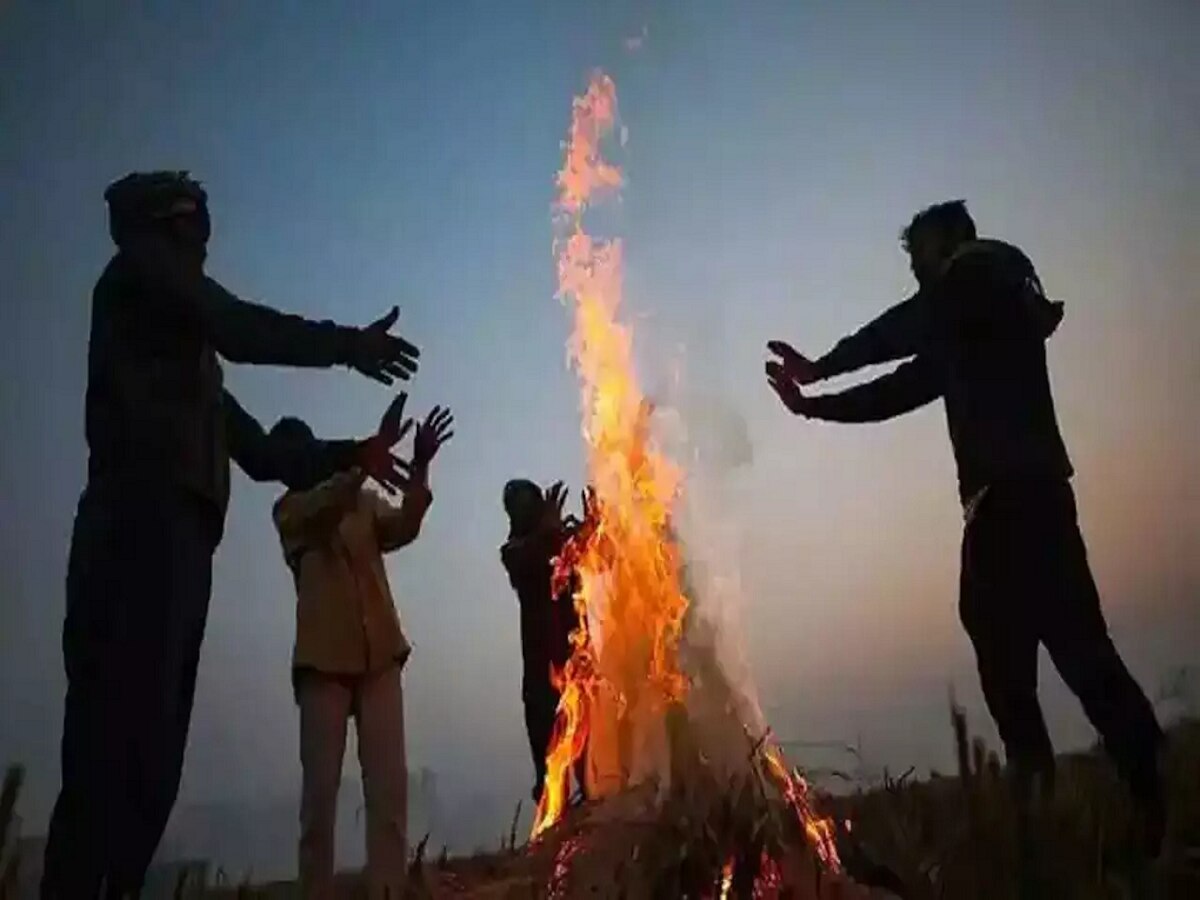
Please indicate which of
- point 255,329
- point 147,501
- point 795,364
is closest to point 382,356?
point 255,329

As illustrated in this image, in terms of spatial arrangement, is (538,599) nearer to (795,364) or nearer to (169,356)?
(795,364)

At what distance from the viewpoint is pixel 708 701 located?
2.12 m

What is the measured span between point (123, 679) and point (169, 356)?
1.38ft

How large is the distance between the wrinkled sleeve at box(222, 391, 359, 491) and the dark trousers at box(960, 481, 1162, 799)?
0.93 metres

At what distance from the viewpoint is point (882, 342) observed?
2242 mm

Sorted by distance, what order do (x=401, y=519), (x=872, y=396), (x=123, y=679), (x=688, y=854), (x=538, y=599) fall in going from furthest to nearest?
(x=538, y=599) < (x=872, y=396) < (x=401, y=519) < (x=123, y=679) < (x=688, y=854)

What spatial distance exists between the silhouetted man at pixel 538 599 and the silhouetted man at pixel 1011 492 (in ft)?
2.62

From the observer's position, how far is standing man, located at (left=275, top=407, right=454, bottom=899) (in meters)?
2.03

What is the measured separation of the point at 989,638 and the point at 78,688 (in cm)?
123

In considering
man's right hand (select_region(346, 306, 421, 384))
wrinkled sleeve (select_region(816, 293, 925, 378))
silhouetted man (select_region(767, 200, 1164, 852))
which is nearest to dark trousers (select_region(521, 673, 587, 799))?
wrinkled sleeve (select_region(816, 293, 925, 378))

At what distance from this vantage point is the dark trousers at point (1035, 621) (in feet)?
6.10

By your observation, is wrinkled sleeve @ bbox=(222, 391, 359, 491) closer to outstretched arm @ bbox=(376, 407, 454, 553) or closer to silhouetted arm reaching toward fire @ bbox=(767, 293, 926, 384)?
outstretched arm @ bbox=(376, 407, 454, 553)

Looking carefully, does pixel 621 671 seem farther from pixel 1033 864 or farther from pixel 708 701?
pixel 1033 864

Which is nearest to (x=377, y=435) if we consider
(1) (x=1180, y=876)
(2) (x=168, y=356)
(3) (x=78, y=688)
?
(2) (x=168, y=356)
